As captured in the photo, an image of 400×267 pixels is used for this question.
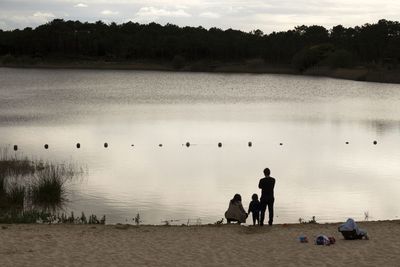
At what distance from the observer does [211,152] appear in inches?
1367

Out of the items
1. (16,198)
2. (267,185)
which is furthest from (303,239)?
(16,198)

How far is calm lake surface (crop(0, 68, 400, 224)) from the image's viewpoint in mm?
22359

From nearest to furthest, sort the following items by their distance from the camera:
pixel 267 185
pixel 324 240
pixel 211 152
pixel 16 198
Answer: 1. pixel 324 240
2. pixel 267 185
3. pixel 16 198
4. pixel 211 152

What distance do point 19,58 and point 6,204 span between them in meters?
162

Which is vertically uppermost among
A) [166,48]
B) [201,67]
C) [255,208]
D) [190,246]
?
[166,48]

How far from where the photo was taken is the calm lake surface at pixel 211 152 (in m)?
22.4

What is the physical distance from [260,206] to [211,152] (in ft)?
56.4

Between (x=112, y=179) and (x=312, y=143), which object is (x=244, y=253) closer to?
(x=112, y=179)

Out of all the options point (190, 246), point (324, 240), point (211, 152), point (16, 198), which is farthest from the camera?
point (211, 152)

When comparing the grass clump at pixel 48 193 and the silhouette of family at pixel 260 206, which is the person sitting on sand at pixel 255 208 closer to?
the silhouette of family at pixel 260 206

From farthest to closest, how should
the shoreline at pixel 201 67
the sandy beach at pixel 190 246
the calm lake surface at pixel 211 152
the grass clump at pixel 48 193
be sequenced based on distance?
the shoreline at pixel 201 67, the calm lake surface at pixel 211 152, the grass clump at pixel 48 193, the sandy beach at pixel 190 246

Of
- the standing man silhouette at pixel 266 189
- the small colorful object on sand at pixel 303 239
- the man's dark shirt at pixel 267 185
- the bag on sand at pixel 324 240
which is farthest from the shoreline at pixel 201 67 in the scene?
the bag on sand at pixel 324 240

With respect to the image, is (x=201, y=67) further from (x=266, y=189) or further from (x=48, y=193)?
(x=266, y=189)

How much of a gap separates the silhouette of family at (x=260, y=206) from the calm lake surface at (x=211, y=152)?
168cm
